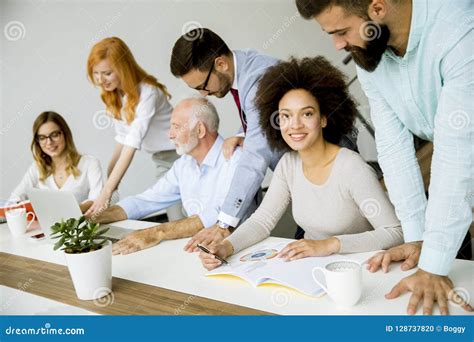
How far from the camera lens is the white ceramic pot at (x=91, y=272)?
3.98 feet

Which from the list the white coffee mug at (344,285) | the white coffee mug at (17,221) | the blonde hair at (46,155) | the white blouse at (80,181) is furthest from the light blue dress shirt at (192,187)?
the white coffee mug at (344,285)

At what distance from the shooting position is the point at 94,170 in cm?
258

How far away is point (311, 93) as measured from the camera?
1.72m

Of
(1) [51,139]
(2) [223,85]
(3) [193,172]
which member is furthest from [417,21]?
(1) [51,139]

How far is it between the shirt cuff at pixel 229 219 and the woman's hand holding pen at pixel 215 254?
292 millimetres

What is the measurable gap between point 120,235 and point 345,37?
1.00 m

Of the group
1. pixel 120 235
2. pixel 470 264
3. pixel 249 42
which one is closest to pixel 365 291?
pixel 470 264

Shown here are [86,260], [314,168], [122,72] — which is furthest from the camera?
[122,72]

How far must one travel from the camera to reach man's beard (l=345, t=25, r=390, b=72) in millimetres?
1273

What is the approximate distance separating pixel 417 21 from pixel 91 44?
1.88m

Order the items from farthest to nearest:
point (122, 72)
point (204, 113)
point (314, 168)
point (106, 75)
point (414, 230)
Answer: point (106, 75), point (122, 72), point (204, 113), point (314, 168), point (414, 230)

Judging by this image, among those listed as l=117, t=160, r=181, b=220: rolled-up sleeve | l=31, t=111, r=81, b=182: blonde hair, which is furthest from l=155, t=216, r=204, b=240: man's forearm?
l=31, t=111, r=81, b=182: blonde hair

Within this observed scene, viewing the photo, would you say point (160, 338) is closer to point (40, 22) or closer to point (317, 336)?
point (317, 336)

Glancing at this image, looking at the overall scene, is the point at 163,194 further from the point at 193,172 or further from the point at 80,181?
the point at 80,181
